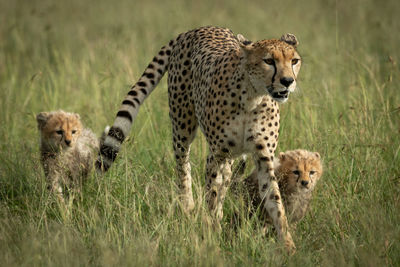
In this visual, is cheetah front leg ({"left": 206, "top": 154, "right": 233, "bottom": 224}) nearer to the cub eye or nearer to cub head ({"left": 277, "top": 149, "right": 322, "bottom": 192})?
cub head ({"left": 277, "top": 149, "right": 322, "bottom": 192})

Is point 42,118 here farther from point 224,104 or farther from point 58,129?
point 224,104

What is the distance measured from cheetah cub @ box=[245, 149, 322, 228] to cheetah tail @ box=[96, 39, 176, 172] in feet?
2.98

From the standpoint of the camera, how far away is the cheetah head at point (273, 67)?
10.4 feet

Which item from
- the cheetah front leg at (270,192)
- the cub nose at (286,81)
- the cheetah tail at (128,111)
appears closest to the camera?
the cub nose at (286,81)

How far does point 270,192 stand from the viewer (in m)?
3.52

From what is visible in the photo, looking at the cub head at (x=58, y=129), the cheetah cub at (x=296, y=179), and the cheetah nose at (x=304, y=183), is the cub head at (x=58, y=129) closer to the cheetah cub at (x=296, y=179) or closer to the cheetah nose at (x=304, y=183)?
the cheetah cub at (x=296, y=179)

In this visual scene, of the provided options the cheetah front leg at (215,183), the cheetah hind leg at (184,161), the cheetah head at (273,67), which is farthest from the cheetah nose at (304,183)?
the cheetah hind leg at (184,161)

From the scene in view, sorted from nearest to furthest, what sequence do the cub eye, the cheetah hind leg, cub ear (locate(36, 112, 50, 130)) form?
1. the cub eye
2. the cheetah hind leg
3. cub ear (locate(36, 112, 50, 130))

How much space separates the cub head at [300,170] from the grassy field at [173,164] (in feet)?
0.32

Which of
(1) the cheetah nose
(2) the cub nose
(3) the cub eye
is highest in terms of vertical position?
(3) the cub eye

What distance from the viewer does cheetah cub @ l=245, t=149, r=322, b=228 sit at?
3.77m

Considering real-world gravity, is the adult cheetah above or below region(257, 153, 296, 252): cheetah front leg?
above

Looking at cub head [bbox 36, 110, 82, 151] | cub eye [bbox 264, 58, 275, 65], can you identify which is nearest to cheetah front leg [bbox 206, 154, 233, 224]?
cub eye [bbox 264, 58, 275, 65]

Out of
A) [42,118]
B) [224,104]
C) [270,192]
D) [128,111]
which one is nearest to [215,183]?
[270,192]
